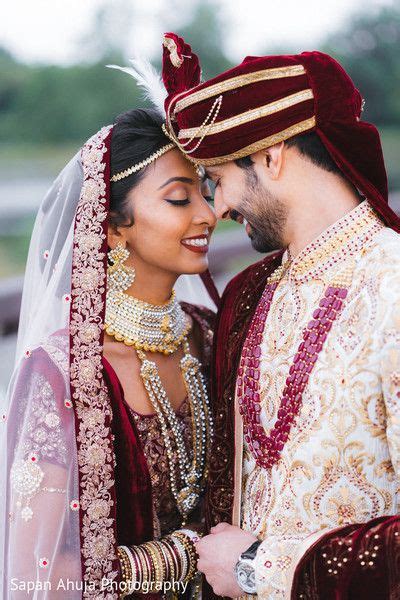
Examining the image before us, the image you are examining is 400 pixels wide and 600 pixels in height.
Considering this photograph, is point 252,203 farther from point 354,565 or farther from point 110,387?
point 354,565

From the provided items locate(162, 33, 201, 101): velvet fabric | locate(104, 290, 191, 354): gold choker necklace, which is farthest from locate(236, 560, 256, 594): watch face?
locate(162, 33, 201, 101): velvet fabric

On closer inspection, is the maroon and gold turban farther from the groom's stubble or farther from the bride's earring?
the bride's earring

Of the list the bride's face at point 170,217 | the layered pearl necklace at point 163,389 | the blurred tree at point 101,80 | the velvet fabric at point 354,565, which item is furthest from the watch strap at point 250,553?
the blurred tree at point 101,80

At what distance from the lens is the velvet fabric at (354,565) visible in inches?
60.2

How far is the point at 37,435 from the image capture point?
1.87 metres

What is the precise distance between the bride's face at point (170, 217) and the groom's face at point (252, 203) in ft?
0.66

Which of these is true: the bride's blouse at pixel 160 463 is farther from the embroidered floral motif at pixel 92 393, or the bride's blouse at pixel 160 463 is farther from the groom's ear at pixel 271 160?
the groom's ear at pixel 271 160

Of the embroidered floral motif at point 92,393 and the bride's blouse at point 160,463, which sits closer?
the embroidered floral motif at point 92,393

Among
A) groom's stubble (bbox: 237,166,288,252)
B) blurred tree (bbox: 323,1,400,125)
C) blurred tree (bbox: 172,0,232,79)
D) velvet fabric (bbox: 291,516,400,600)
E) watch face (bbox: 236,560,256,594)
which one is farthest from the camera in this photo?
blurred tree (bbox: 323,1,400,125)

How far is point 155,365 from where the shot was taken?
7.11ft

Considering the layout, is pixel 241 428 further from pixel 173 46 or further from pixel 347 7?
pixel 347 7

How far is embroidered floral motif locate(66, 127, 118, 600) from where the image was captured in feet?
6.14

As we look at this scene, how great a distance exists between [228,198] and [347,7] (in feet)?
28.3

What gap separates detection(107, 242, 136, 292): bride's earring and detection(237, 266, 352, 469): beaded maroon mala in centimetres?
43
